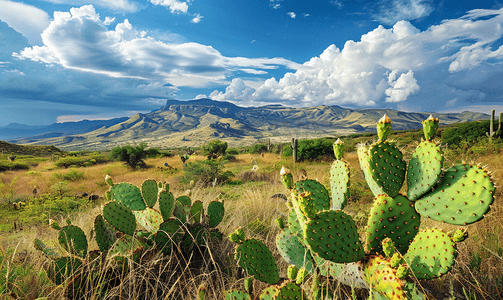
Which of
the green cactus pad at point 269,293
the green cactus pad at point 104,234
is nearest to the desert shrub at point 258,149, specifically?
the green cactus pad at point 104,234

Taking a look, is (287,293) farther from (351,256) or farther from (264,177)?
(264,177)

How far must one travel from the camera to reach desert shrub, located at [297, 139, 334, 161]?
53.1 feet

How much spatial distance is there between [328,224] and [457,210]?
2.96ft

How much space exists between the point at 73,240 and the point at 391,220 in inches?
112

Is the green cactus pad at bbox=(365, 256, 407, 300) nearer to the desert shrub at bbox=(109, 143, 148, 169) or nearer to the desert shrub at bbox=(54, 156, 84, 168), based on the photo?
the desert shrub at bbox=(109, 143, 148, 169)

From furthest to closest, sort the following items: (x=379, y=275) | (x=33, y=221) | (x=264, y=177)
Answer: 1. (x=264, y=177)
2. (x=33, y=221)
3. (x=379, y=275)

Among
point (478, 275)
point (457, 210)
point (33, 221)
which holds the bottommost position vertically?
point (33, 221)

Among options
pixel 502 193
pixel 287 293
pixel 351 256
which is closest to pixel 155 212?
pixel 287 293

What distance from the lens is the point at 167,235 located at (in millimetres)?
2791

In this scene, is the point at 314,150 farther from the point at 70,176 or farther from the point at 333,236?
the point at 333,236

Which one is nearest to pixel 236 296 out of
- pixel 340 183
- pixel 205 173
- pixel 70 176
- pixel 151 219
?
pixel 340 183

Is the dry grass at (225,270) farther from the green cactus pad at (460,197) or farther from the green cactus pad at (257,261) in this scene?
the green cactus pad at (257,261)

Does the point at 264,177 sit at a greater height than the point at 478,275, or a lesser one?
lesser

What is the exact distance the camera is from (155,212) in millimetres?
3033
